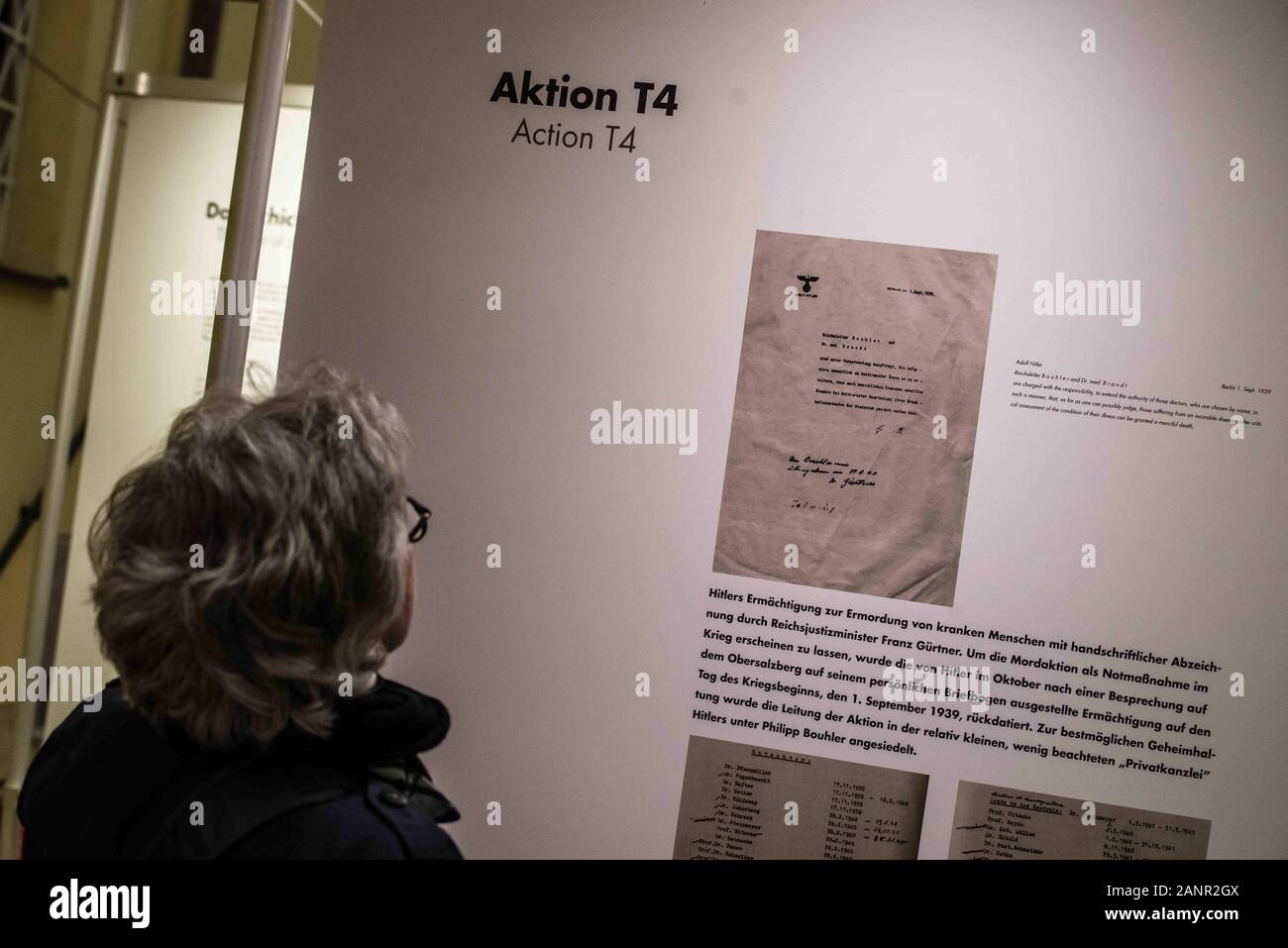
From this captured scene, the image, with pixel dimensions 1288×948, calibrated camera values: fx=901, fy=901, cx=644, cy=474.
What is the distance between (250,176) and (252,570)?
1.02 metres

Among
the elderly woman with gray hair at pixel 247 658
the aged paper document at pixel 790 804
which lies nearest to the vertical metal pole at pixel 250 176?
the elderly woman with gray hair at pixel 247 658

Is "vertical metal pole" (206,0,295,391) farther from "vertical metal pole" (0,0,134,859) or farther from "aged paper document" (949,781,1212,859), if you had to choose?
"aged paper document" (949,781,1212,859)

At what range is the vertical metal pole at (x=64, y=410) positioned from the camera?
2.40 meters

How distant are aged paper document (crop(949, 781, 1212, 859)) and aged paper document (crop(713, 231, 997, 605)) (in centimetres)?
39

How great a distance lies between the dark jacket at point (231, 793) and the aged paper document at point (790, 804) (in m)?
0.65

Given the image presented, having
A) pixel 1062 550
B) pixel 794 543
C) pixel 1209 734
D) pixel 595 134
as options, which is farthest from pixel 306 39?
pixel 1209 734

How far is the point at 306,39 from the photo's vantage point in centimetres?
372

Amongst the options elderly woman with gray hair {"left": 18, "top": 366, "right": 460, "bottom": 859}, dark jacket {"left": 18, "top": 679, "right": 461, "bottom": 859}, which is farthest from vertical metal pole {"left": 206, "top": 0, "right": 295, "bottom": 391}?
dark jacket {"left": 18, "top": 679, "right": 461, "bottom": 859}

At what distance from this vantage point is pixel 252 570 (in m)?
1.10

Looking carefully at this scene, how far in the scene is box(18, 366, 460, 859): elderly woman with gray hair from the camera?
3.56 feet

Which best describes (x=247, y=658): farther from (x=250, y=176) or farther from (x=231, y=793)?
(x=250, y=176)

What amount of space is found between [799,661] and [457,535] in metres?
0.70

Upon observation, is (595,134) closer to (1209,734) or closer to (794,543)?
(794,543)

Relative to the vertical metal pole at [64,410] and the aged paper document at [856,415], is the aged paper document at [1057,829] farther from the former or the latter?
the vertical metal pole at [64,410]
